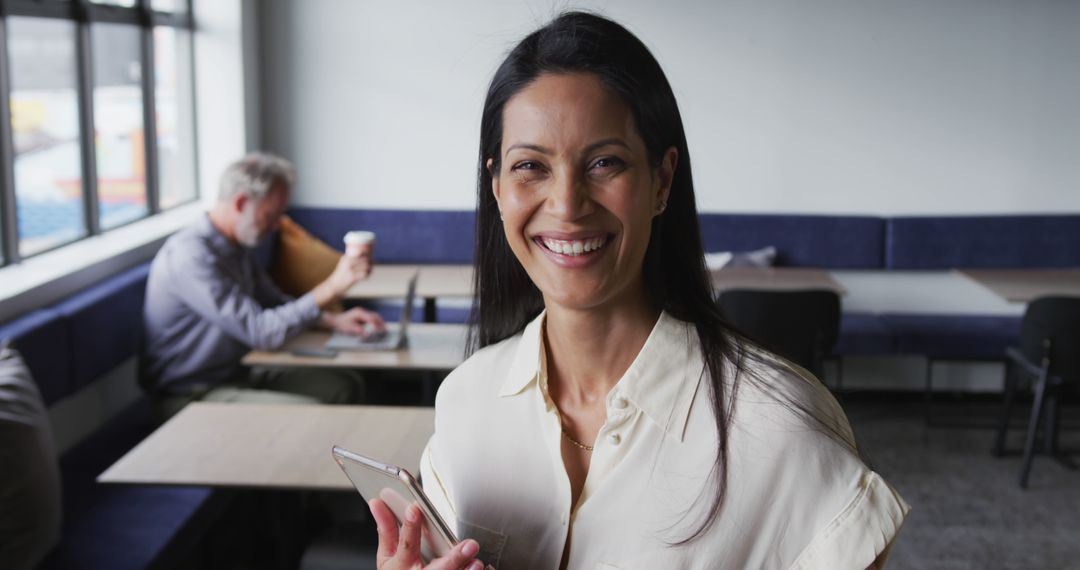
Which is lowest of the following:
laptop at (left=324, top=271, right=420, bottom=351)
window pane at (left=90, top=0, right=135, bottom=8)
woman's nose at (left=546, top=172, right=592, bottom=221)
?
laptop at (left=324, top=271, right=420, bottom=351)

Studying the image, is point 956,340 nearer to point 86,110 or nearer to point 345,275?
point 345,275

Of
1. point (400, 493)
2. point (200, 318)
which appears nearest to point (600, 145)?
point (400, 493)

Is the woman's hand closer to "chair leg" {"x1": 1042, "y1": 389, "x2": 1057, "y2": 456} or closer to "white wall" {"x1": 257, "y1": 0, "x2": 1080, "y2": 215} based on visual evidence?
"chair leg" {"x1": 1042, "y1": 389, "x2": 1057, "y2": 456}

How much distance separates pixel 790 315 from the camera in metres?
4.63

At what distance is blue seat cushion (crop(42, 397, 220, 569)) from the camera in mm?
2986

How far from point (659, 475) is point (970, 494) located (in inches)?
150

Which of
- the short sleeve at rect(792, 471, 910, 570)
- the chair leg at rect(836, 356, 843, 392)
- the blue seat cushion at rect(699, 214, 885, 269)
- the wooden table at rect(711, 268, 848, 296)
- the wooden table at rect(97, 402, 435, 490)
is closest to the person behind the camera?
the short sleeve at rect(792, 471, 910, 570)

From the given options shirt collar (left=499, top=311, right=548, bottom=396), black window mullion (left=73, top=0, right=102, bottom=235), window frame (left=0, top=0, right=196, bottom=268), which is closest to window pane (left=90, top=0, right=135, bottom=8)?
window frame (left=0, top=0, right=196, bottom=268)

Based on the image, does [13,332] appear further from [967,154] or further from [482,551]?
[967,154]

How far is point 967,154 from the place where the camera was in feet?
19.6

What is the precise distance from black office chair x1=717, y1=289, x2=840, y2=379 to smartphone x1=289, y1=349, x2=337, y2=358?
5.17ft

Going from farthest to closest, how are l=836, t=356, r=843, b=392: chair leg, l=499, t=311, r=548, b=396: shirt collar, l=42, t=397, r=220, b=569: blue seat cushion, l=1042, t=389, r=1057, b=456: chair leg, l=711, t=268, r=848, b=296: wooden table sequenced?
l=836, t=356, r=843, b=392: chair leg, l=711, t=268, r=848, b=296: wooden table, l=1042, t=389, r=1057, b=456: chair leg, l=42, t=397, r=220, b=569: blue seat cushion, l=499, t=311, r=548, b=396: shirt collar

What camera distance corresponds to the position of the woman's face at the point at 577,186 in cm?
123

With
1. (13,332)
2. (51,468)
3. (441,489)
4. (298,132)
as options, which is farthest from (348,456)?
(298,132)
